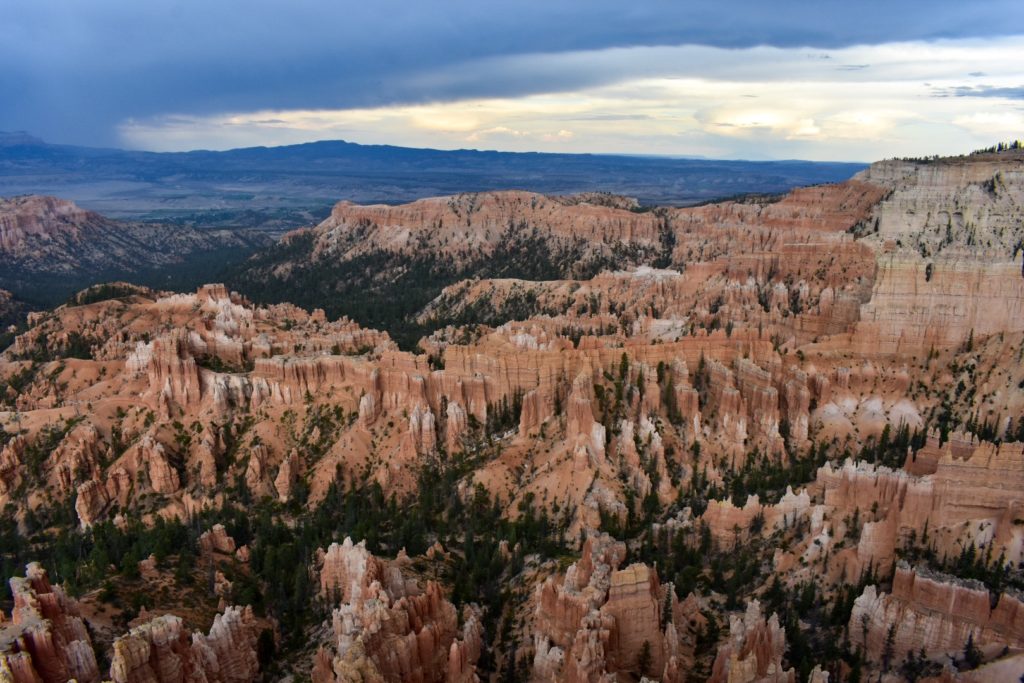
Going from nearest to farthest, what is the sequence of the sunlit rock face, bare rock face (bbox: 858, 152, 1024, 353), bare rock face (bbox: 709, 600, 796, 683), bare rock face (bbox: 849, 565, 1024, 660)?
1. bare rock face (bbox: 709, 600, 796, 683)
2. bare rock face (bbox: 849, 565, 1024, 660)
3. the sunlit rock face
4. bare rock face (bbox: 858, 152, 1024, 353)

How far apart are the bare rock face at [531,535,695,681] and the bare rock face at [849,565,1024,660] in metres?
7.78

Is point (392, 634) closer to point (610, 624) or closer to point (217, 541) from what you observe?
point (610, 624)

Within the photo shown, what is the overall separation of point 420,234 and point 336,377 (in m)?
105

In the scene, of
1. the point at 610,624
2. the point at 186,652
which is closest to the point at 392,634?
the point at 186,652

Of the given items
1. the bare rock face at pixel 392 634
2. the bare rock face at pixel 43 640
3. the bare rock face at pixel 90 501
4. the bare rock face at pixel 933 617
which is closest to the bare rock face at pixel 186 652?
the bare rock face at pixel 43 640

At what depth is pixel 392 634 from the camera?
33.0 meters

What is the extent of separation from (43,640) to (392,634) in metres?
12.4

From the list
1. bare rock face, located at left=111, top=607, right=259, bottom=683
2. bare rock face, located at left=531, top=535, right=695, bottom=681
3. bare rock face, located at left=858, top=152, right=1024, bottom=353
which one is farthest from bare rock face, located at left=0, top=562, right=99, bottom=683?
bare rock face, located at left=858, top=152, right=1024, bottom=353

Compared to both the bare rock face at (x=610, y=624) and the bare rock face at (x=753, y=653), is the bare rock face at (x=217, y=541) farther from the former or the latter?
the bare rock face at (x=753, y=653)

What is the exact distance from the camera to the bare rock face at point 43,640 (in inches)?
1021

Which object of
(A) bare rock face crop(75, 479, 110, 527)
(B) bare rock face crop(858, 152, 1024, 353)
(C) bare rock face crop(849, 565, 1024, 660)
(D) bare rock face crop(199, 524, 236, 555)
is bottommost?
(A) bare rock face crop(75, 479, 110, 527)

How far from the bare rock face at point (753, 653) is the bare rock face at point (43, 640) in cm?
2296

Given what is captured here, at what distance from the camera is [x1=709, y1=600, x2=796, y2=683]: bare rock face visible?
30.7 meters

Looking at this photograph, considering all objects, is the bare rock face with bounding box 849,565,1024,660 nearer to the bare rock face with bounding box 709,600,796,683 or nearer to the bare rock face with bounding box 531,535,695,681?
the bare rock face with bounding box 709,600,796,683
